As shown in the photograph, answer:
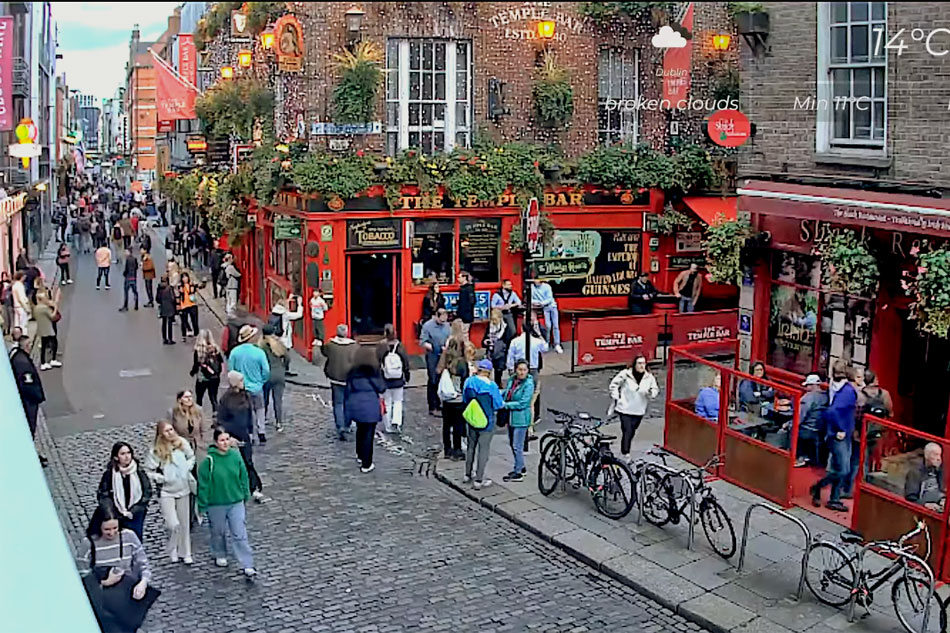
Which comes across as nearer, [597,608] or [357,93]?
[597,608]

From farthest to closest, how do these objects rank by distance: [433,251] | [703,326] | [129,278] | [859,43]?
1. [129,278]
2. [433,251]
3. [703,326]
4. [859,43]

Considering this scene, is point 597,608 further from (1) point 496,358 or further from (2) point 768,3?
(2) point 768,3

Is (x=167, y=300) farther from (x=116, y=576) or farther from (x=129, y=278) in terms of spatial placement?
(x=116, y=576)

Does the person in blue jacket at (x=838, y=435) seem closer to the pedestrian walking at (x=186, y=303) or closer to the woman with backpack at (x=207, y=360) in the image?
the woman with backpack at (x=207, y=360)

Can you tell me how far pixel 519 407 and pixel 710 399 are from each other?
7.32 ft

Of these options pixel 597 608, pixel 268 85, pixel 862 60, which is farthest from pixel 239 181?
pixel 597 608

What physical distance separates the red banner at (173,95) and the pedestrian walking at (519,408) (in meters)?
Result: 16.5

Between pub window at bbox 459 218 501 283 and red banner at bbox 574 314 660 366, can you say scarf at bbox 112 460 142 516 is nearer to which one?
red banner at bbox 574 314 660 366

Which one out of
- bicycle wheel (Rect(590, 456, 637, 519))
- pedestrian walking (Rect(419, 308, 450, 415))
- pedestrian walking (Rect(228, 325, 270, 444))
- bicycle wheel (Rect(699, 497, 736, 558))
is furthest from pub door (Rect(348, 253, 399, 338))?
bicycle wheel (Rect(699, 497, 736, 558))

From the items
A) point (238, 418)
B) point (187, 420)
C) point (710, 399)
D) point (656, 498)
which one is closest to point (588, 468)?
point (656, 498)

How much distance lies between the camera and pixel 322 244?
757 inches

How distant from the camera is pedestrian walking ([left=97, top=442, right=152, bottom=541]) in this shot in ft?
28.3

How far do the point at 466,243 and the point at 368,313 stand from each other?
7.63ft

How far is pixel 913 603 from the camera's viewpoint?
813cm
